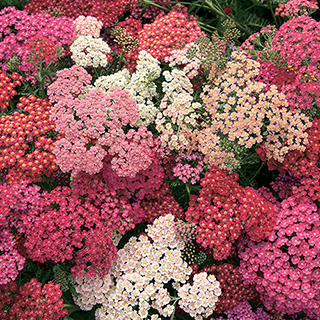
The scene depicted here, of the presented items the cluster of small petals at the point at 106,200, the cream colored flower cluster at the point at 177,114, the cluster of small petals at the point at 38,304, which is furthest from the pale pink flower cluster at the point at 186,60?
the cluster of small petals at the point at 38,304

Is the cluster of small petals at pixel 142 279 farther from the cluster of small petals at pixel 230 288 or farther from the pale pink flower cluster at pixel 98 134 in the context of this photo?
the pale pink flower cluster at pixel 98 134

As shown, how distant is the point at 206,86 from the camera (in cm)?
504

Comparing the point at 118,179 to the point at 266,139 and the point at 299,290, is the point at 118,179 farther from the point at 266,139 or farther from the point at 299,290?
the point at 299,290

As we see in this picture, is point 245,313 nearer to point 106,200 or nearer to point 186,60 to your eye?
point 106,200

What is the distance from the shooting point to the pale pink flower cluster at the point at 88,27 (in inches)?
220

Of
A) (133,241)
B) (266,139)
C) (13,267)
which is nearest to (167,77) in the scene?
(266,139)

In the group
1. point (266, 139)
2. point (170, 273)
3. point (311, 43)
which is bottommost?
point (170, 273)

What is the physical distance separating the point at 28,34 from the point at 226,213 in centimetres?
360

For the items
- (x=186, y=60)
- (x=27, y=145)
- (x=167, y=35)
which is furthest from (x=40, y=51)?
(x=186, y=60)

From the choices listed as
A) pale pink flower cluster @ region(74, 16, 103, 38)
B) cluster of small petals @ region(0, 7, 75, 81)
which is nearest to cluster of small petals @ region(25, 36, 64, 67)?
cluster of small petals @ region(0, 7, 75, 81)

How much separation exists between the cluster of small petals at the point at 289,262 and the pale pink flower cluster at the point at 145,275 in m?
0.85

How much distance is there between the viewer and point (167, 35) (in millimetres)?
5492

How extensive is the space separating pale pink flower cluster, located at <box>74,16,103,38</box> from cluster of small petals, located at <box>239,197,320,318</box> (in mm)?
3436

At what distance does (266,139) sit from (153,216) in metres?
1.73
